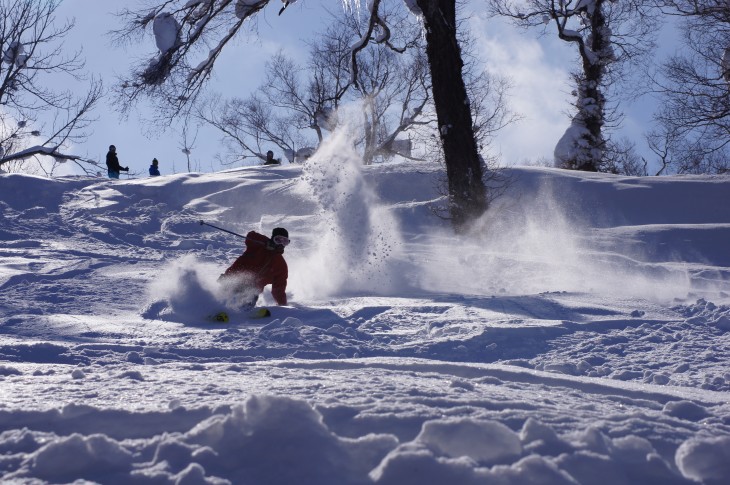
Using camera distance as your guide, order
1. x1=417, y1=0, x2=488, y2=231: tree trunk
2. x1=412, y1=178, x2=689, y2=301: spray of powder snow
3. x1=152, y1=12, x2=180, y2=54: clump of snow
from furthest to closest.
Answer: x1=152, y1=12, x2=180, y2=54: clump of snow → x1=417, y1=0, x2=488, y2=231: tree trunk → x1=412, y1=178, x2=689, y2=301: spray of powder snow

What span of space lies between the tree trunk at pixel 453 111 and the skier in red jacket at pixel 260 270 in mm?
4883

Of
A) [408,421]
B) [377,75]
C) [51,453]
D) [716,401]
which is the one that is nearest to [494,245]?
[716,401]

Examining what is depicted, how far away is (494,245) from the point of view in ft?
35.7

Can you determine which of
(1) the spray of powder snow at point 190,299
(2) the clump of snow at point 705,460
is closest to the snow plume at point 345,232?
(1) the spray of powder snow at point 190,299

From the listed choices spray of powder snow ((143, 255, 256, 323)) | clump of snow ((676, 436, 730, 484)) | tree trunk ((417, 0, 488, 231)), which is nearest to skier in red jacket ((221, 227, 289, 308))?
spray of powder snow ((143, 255, 256, 323))

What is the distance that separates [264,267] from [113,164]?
14747 millimetres

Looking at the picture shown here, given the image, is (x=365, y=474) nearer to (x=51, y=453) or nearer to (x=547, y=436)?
(x=547, y=436)

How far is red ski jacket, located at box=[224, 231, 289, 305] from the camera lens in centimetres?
702

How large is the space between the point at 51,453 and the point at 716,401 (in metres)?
2.99

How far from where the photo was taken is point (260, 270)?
23.4ft

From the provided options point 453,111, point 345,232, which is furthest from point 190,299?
point 453,111

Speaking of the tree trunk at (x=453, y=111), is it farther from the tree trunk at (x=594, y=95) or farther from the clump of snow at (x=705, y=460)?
the tree trunk at (x=594, y=95)

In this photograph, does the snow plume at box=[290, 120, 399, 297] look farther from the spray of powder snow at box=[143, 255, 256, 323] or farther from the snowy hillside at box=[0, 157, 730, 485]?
the spray of powder snow at box=[143, 255, 256, 323]

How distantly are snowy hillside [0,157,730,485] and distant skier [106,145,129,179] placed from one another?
A: 6.06 m
